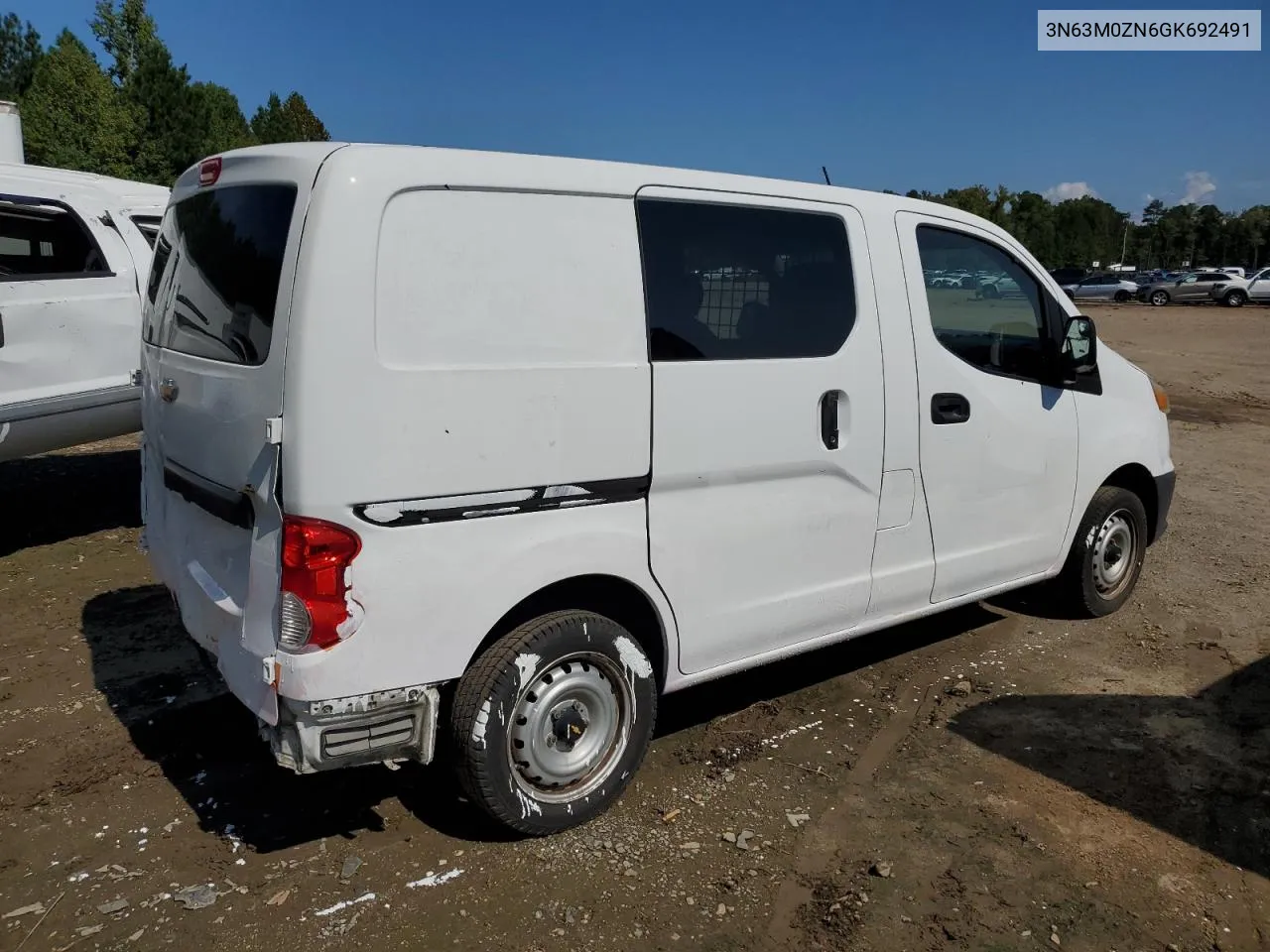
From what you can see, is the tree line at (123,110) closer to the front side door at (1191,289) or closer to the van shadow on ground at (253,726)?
the van shadow on ground at (253,726)

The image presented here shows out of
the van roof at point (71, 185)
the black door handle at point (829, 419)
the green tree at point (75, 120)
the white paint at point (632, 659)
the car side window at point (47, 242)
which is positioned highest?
the green tree at point (75, 120)

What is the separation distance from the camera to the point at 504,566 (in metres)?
2.90

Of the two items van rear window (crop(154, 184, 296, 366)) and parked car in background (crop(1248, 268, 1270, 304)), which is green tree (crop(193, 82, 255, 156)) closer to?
van rear window (crop(154, 184, 296, 366))

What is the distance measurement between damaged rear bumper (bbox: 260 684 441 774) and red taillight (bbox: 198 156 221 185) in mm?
1763

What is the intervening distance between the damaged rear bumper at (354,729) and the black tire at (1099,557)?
3.69m

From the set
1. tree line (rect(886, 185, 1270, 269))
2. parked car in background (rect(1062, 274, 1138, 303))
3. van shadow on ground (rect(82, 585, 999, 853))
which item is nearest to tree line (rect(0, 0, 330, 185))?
van shadow on ground (rect(82, 585, 999, 853))

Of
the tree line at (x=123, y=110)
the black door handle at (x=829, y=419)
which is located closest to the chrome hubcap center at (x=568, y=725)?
the black door handle at (x=829, y=419)

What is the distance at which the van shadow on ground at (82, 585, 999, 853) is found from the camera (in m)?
3.39

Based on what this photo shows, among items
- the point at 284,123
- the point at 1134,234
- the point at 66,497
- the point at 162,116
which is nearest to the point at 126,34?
the point at 162,116

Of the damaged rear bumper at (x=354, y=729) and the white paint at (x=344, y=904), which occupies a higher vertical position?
the damaged rear bumper at (x=354, y=729)

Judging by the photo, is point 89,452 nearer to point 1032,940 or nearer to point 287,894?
point 287,894

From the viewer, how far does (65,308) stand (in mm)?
6102

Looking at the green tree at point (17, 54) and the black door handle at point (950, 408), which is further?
the green tree at point (17, 54)

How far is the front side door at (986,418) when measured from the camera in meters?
4.05
